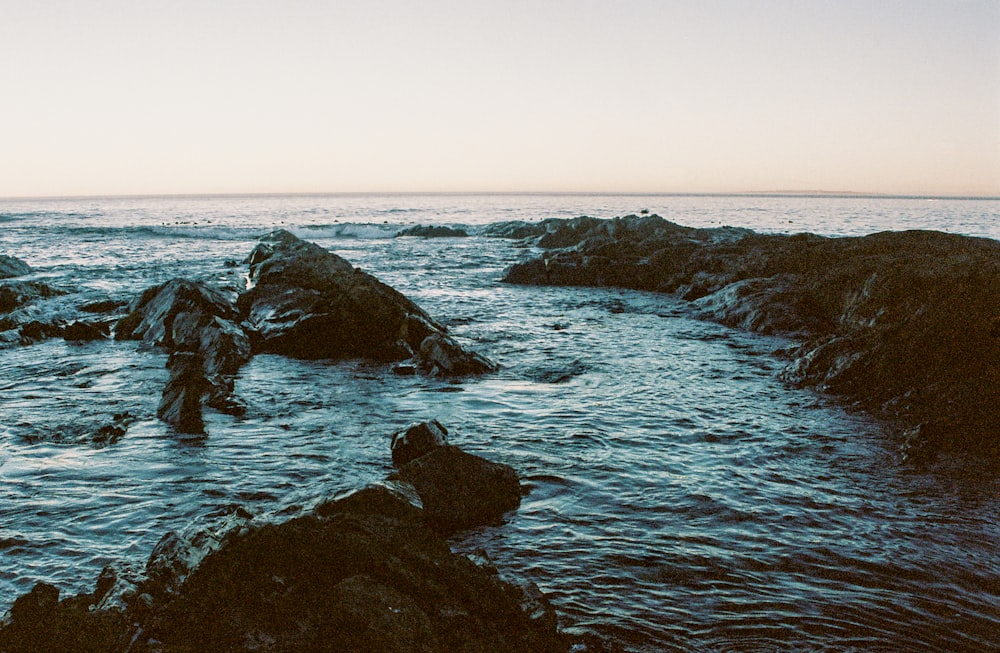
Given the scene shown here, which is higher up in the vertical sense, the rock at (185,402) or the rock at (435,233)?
the rock at (435,233)

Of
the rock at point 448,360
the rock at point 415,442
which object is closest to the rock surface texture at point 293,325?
the rock at point 448,360

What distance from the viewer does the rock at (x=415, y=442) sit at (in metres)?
7.70

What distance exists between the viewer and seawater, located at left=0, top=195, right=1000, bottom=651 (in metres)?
5.25

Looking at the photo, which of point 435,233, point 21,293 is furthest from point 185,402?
point 435,233

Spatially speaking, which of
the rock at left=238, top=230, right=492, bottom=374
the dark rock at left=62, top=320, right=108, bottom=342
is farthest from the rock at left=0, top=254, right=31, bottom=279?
the rock at left=238, top=230, right=492, bottom=374

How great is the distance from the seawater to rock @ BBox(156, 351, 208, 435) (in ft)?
0.84

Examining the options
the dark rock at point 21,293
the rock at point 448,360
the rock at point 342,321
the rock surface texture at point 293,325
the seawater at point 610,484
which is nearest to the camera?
the seawater at point 610,484

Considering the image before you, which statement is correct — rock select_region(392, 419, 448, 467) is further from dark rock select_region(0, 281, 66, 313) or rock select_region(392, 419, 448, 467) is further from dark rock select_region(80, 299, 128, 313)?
dark rock select_region(0, 281, 66, 313)

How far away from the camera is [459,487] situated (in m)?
6.74

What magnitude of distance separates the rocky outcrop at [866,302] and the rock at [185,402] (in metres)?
8.93

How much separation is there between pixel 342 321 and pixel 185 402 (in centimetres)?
531

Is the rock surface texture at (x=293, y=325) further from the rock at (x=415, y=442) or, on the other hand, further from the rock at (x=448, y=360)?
the rock at (x=415, y=442)

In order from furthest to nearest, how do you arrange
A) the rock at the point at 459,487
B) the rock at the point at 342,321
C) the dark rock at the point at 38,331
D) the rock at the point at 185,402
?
the dark rock at the point at 38,331 → the rock at the point at 342,321 → the rock at the point at 185,402 → the rock at the point at 459,487

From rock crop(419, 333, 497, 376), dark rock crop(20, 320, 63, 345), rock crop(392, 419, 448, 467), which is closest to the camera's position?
rock crop(392, 419, 448, 467)
